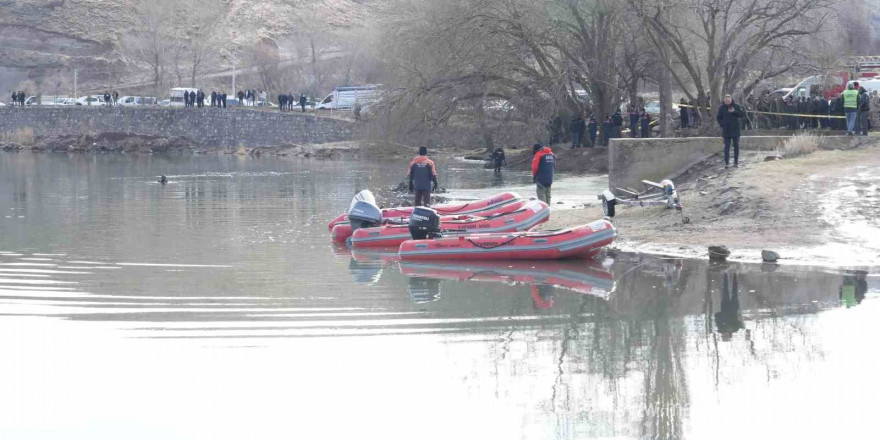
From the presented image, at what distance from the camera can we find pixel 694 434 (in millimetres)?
9203

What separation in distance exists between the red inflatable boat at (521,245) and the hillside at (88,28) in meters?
80.6

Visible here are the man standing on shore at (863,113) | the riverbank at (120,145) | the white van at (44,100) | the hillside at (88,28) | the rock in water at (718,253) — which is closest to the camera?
the rock in water at (718,253)

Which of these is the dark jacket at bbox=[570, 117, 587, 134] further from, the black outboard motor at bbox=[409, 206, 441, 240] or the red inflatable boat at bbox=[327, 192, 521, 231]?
the black outboard motor at bbox=[409, 206, 441, 240]

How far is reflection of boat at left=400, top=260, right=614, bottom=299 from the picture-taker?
16078 millimetres

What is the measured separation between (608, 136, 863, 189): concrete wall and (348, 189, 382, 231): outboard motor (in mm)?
5645

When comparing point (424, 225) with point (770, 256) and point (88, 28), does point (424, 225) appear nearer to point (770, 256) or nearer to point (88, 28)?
point (770, 256)

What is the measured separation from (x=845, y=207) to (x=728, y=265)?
3.26 meters

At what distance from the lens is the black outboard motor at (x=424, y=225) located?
18.9 m

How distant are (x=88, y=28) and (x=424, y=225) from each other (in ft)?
307

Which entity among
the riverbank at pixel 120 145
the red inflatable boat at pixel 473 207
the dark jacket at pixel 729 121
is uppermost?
the dark jacket at pixel 729 121

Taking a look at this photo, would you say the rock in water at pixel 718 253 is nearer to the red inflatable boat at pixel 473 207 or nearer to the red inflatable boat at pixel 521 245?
the red inflatable boat at pixel 521 245

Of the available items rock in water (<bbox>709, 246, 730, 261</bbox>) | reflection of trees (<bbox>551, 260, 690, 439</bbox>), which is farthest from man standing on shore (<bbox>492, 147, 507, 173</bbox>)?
reflection of trees (<bbox>551, 260, 690, 439</bbox>)

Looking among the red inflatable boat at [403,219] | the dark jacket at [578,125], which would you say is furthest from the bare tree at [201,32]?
the red inflatable boat at [403,219]

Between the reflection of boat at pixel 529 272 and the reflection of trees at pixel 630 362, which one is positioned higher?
the reflection of boat at pixel 529 272
